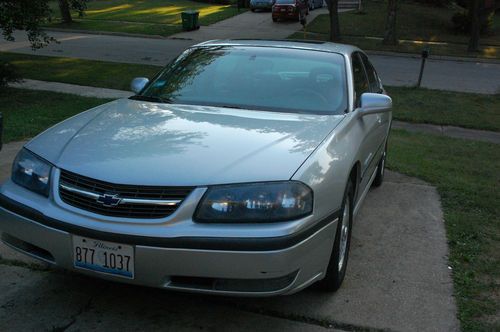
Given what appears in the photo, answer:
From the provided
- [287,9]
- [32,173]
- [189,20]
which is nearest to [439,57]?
[287,9]

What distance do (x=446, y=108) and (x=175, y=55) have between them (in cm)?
988

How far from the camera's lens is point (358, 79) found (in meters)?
4.62

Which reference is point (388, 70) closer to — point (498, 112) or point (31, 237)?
point (498, 112)

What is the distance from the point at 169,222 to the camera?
2723 millimetres

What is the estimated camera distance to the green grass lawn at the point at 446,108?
33.4 ft

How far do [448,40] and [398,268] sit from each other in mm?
25216

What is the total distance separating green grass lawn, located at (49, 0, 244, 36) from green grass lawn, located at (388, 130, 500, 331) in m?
18.6

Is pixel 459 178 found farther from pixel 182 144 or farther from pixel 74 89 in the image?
pixel 74 89

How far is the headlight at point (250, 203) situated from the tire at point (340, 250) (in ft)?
1.85

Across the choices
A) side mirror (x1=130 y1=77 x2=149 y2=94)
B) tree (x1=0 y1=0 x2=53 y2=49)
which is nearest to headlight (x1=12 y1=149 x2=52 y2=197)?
side mirror (x1=130 y1=77 x2=149 y2=94)

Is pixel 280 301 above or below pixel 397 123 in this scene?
above

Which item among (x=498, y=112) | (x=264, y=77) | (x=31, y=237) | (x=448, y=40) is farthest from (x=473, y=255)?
(x=448, y=40)

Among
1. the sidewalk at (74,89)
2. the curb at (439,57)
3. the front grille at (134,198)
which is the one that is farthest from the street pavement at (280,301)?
the curb at (439,57)

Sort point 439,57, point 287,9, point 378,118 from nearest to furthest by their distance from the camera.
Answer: point 378,118, point 439,57, point 287,9
